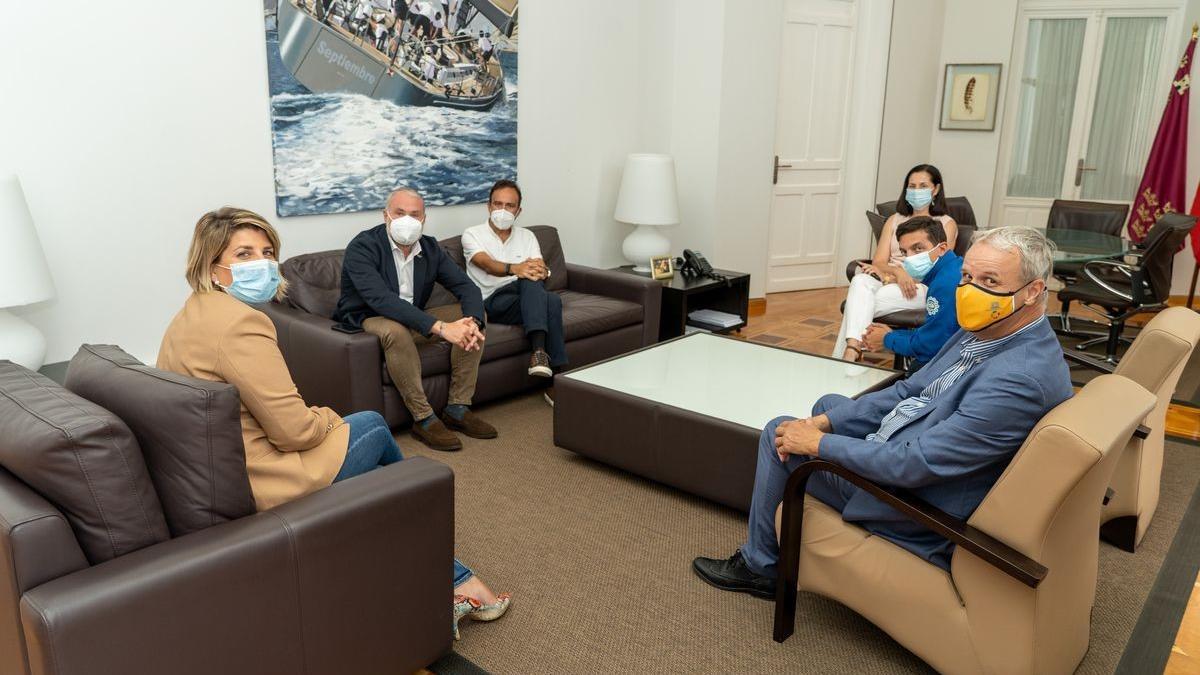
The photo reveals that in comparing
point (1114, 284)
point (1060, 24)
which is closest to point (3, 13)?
point (1114, 284)

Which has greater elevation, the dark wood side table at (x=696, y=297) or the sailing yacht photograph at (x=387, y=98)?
the sailing yacht photograph at (x=387, y=98)

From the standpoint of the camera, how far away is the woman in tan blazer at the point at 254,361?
75.0 inches

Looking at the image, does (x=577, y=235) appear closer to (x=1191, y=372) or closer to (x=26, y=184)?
(x=26, y=184)

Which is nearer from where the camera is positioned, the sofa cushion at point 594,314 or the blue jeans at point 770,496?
the blue jeans at point 770,496

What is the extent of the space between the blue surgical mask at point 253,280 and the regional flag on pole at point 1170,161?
22.0 feet

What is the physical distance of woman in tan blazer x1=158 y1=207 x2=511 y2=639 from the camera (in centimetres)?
190

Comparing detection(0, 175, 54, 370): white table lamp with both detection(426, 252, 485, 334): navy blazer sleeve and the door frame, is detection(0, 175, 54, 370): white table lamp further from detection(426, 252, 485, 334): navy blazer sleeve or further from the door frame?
the door frame

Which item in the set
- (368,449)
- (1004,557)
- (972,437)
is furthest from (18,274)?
(1004,557)

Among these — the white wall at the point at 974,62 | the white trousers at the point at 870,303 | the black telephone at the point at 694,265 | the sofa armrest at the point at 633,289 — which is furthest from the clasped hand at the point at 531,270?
the white wall at the point at 974,62

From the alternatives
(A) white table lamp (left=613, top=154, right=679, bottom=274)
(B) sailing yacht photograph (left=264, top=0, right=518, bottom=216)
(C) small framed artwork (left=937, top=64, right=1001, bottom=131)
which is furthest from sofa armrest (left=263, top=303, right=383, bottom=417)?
(C) small framed artwork (left=937, top=64, right=1001, bottom=131)

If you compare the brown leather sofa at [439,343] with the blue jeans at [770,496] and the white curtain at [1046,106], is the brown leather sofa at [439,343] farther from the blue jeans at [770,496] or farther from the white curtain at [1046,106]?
the white curtain at [1046,106]

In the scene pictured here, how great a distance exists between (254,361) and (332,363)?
1748 millimetres

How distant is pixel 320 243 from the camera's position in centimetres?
438

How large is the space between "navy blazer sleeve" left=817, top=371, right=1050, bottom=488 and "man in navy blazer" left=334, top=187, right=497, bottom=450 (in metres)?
2.16
